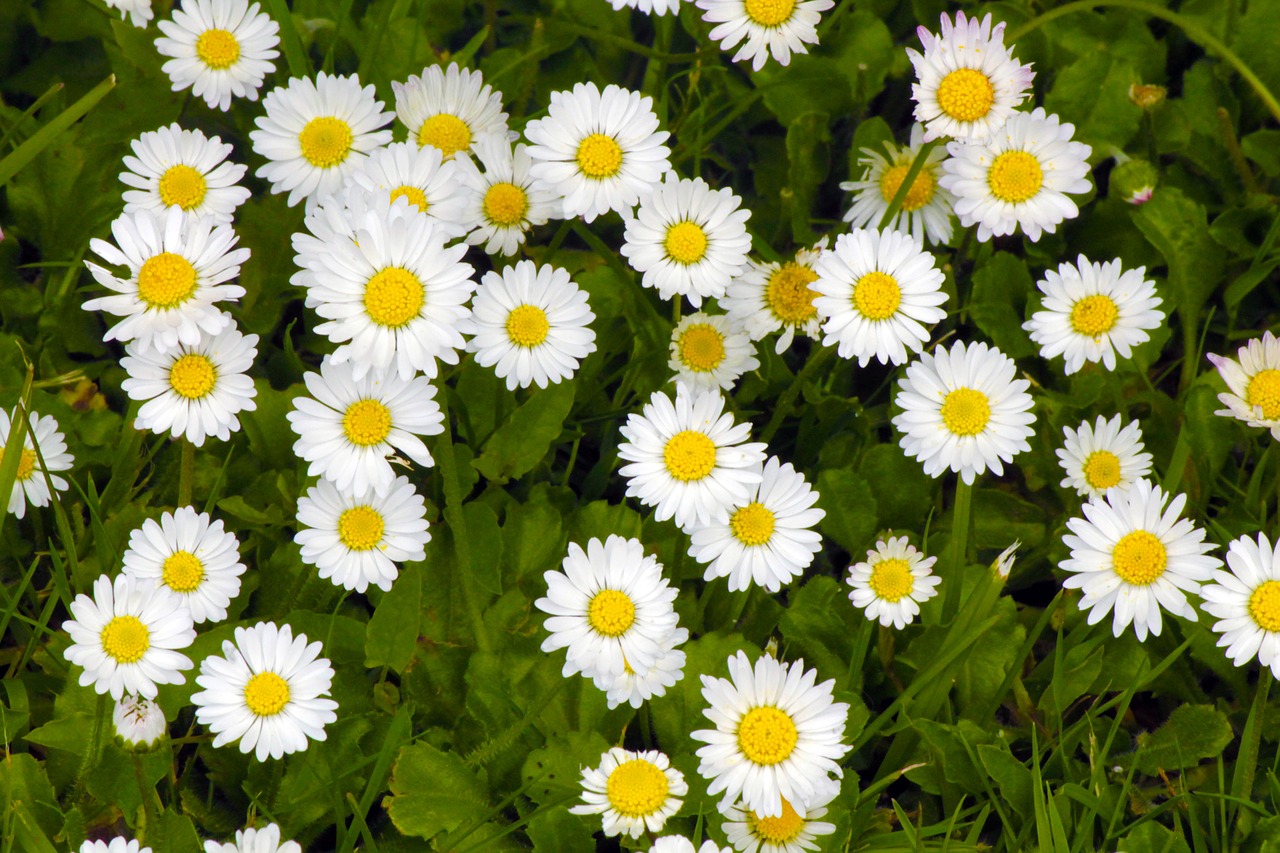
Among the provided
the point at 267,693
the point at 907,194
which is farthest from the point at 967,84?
the point at 267,693

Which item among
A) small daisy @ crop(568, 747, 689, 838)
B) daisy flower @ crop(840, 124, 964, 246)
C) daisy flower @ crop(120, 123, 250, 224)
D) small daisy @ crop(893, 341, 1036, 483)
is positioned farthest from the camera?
daisy flower @ crop(840, 124, 964, 246)

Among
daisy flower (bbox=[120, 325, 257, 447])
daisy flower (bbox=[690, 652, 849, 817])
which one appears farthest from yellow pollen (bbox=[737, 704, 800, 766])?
daisy flower (bbox=[120, 325, 257, 447])

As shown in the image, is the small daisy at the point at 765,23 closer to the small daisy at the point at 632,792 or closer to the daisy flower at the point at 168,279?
the daisy flower at the point at 168,279

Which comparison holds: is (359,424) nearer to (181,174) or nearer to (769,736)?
(181,174)

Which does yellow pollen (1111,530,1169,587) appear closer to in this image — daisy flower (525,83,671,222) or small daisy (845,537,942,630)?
small daisy (845,537,942,630)

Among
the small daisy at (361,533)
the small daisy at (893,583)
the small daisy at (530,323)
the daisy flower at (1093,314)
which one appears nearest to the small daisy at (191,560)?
the small daisy at (361,533)

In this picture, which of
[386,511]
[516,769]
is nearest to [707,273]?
[386,511]
